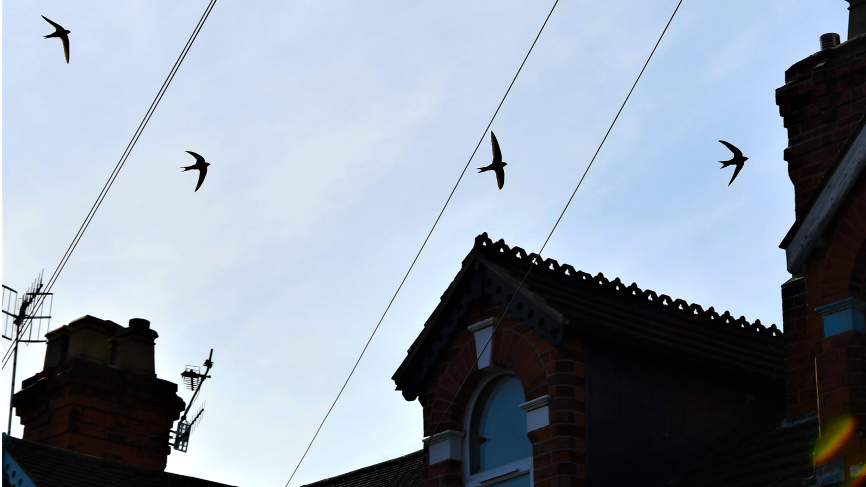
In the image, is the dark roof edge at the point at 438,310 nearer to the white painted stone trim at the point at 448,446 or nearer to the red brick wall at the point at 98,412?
the white painted stone trim at the point at 448,446

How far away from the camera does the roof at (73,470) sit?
51.4 ft

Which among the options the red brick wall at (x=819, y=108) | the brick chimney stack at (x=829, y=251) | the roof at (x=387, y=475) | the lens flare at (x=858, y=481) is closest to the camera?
the lens flare at (x=858, y=481)

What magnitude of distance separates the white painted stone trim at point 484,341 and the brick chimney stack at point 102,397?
6861 mm

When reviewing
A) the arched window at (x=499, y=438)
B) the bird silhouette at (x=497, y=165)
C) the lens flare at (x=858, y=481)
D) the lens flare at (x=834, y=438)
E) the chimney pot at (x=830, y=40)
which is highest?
the chimney pot at (x=830, y=40)

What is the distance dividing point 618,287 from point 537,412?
7.98 feet

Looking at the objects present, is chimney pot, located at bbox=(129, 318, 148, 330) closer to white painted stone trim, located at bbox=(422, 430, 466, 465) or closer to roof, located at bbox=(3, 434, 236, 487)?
roof, located at bbox=(3, 434, 236, 487)

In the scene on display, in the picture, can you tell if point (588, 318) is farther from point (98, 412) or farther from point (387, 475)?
point (98, 412)

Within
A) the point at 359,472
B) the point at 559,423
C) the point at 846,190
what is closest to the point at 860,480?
the point at 846,190

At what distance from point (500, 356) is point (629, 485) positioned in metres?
1.65

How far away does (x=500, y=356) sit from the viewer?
13.0 m

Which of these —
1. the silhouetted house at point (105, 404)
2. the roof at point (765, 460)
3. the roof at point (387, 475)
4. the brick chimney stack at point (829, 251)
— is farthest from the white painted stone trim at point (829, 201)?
the silhouetted house at point (105, 404)

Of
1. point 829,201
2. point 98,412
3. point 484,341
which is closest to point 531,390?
point 484,341

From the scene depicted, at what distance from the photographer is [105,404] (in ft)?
60.5

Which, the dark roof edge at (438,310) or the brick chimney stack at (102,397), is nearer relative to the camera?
the dark roof edge at (438,310)
